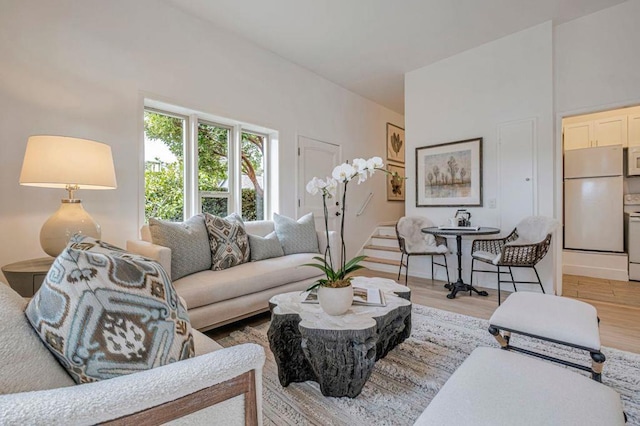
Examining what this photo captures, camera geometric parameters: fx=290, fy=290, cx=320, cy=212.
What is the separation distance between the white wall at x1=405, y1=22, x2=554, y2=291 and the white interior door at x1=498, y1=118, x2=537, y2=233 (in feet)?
0.16

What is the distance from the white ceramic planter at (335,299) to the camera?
1512mm

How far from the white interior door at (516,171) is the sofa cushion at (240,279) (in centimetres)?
251

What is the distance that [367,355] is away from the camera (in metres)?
1.44

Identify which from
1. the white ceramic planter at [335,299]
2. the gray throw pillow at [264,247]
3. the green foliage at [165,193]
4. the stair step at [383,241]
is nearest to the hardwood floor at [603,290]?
the stair step at [383,241]

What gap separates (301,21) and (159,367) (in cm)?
347

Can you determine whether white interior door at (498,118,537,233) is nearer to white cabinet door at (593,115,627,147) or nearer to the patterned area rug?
the patterned area rug

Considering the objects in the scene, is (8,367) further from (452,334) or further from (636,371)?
(636,371)

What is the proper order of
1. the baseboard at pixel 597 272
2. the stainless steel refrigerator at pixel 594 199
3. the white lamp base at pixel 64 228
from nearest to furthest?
the white lamp base at pixel 64 228
the baseboard at pixel 597 272
the stainless steel refrigerator at pixel 594 199

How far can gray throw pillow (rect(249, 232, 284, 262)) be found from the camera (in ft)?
9.43

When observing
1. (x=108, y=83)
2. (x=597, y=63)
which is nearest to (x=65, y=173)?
(x=108, y=83)

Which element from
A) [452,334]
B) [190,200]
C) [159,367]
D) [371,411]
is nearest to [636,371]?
[452,334]

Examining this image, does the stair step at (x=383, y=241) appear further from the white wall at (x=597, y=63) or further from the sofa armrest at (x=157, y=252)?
the sofa armrest at (x=157, y=252)

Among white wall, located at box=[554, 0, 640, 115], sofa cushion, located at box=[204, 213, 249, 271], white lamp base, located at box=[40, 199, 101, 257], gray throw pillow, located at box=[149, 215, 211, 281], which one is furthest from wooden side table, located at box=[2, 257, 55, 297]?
white wall, located at box=[554, 0, 640, 115]

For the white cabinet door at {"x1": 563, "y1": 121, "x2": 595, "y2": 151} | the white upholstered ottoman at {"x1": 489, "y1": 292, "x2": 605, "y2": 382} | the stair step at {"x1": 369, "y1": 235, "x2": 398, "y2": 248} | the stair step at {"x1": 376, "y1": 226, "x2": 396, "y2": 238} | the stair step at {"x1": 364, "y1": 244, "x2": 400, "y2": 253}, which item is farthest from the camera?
the stair step at {"x1": 376, "y1": 226, "x2": 396, "y2": 238}
